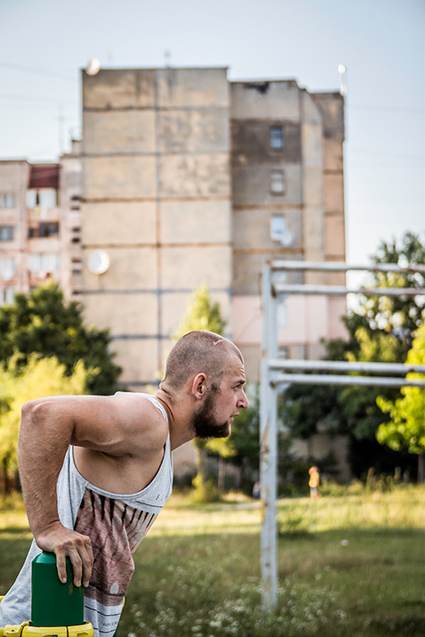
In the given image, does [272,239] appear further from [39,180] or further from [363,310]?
[39,180]

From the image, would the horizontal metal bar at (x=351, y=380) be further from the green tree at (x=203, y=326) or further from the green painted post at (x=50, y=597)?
the green tree at (x=203, y=326)

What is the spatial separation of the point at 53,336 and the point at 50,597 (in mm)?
29741

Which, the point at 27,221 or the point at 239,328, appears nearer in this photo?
the point at 239,328

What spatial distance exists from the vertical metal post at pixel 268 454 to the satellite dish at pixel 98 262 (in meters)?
28.1

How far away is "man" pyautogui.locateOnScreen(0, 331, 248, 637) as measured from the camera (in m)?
1.99

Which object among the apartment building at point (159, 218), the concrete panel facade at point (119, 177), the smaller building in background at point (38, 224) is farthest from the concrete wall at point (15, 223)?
the concrete panel facade at point (119, 177)

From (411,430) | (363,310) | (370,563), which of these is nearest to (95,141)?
(363,310)

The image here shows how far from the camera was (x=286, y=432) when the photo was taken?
3469 centimetres

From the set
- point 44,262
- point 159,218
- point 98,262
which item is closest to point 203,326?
point 98,262

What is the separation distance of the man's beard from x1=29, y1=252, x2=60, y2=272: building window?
43403 millimetres

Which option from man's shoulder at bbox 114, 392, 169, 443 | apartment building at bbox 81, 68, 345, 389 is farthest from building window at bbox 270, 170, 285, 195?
man's shoulder at bbox 114, 392, 169, 443

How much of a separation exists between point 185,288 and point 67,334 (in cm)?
751

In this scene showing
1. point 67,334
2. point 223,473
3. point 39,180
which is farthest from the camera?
point 39,180

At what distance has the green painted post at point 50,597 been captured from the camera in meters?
1.95
